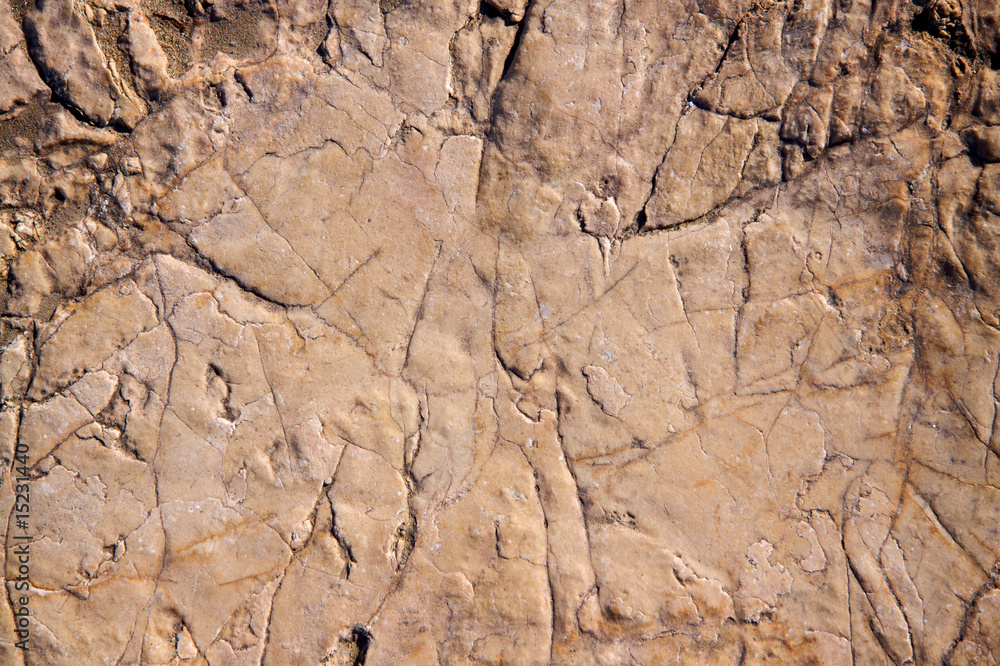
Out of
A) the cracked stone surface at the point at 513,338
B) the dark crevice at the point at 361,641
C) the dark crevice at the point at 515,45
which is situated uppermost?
the dark crevice at the point at 515,45

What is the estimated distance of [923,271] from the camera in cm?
211

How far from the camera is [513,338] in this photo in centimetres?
214

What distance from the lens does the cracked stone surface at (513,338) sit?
206 centimetres

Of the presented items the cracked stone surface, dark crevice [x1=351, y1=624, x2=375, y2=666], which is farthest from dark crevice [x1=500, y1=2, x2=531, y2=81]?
dark crevice [x1=351, y1=624, x2=375, y2=666]

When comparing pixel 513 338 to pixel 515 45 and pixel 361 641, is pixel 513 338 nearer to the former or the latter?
pixel 515 45

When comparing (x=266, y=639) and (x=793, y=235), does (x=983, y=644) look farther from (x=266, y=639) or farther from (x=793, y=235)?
(x=266, y=639)

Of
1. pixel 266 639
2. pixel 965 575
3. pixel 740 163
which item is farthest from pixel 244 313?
pixel 965 575

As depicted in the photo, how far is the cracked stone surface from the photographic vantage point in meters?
2.06

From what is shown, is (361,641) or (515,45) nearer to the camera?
(361,641)

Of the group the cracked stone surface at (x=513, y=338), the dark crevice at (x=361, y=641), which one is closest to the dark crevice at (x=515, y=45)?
the cracked stone surface at (x=513, y=338)

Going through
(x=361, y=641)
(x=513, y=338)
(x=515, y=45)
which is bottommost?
(x=361, y=641)

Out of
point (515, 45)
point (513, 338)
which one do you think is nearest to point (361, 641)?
point (513, 338)

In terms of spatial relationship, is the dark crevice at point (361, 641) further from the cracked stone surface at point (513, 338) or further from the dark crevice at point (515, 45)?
the dark crevice at point (515, 45)

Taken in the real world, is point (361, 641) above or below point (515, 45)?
below
